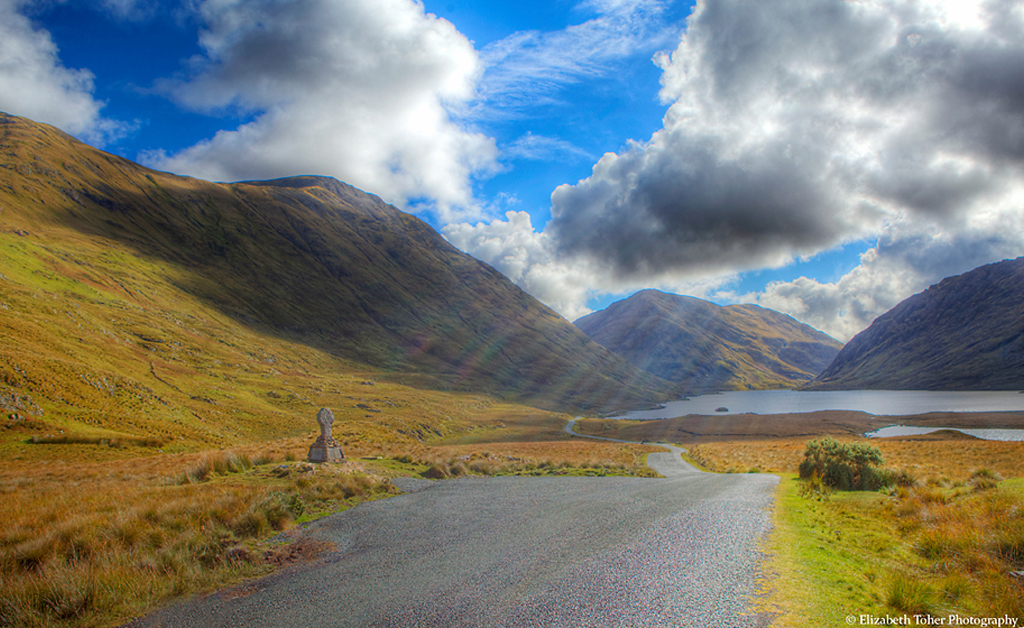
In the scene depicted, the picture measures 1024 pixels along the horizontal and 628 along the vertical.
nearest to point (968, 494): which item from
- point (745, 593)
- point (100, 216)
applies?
point (745, 593)

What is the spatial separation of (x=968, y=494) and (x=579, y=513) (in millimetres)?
9913

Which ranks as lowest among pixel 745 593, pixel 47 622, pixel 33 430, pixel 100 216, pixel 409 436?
pixel 409 436

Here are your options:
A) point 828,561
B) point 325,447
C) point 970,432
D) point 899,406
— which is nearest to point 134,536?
point 325,447

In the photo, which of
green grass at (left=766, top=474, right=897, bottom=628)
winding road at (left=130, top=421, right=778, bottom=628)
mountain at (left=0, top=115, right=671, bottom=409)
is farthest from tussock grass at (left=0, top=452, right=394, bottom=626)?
mountain at (left=0, top=115, right=671, bottom=409)

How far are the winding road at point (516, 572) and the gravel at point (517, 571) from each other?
0.09 ft

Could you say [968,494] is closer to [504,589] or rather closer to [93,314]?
[504,589]

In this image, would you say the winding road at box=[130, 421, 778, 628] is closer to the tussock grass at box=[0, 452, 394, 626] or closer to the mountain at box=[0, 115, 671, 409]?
the tussock grass at box=[0, 452, 394, 626]

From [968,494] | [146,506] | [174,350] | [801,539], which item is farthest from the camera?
[174,350]

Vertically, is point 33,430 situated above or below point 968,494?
below

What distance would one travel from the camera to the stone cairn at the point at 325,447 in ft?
63.9

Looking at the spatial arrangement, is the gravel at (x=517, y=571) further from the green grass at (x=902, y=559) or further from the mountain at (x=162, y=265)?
the mountain at (x=162, y=265)

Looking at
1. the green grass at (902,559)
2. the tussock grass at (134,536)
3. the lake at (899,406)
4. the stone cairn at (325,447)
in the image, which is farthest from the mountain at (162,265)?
the green grass at (902,559)

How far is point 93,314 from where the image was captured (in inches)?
2726

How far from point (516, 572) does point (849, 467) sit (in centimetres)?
1458
